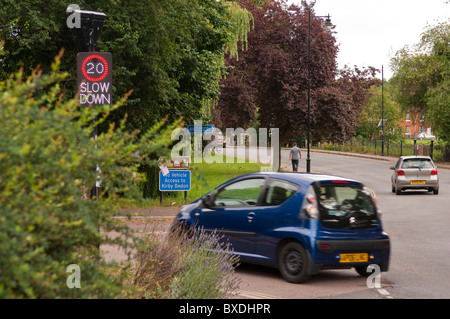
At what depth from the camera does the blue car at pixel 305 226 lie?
960 cm

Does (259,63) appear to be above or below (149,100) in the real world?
above

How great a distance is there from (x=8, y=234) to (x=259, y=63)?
1510 inches

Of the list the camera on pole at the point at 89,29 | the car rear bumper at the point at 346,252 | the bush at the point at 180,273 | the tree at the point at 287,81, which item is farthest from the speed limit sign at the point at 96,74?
the tree at the point at 287,81

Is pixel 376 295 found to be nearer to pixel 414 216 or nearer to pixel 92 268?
pixel 92 268

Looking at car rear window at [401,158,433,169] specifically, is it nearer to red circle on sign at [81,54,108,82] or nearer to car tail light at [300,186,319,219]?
car tail light at [300,186,319,219]

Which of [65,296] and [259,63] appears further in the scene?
[259,63]

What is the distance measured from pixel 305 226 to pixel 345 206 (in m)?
0.70

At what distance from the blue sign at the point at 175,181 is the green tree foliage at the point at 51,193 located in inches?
615

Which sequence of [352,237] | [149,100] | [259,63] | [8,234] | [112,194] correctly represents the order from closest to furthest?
[8,234] → [112,194] → [352,237] → [149,100] → [259,63]

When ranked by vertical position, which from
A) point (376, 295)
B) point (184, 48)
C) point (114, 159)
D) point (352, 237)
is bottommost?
point (376, 295)

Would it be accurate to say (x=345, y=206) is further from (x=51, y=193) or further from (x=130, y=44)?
(x=130, y=44)

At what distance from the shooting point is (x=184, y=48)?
23.3 meters

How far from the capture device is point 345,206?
9.88m

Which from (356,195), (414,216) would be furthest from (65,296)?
(414,216)
